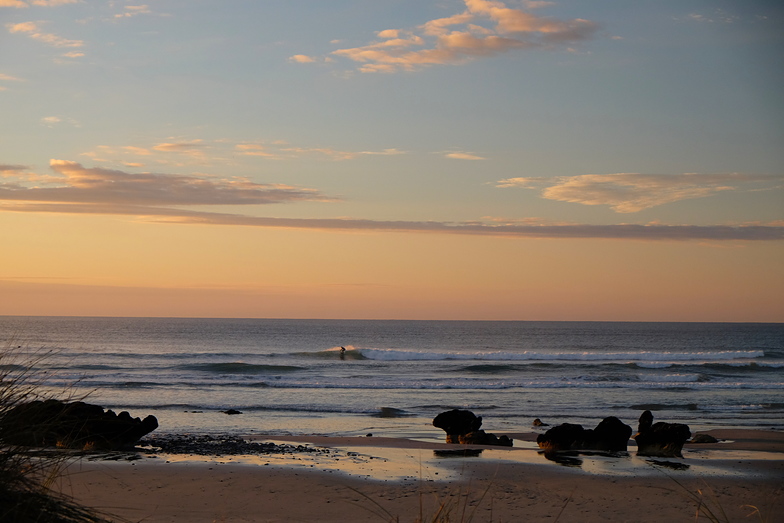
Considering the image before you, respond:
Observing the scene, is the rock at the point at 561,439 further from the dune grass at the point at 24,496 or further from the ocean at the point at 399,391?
the dune grass at the point at 24,496

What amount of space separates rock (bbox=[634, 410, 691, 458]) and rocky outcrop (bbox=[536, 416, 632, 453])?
42 cm

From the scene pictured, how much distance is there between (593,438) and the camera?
55.8 feet

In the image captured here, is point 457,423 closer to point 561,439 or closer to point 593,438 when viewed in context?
point 561,439

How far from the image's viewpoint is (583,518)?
34.0ft

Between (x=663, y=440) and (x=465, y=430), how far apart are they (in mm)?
4996

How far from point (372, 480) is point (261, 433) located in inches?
312

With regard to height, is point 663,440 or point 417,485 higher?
point 663,440

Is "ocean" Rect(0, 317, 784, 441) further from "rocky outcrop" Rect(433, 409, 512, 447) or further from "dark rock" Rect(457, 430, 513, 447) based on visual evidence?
"dark rock" Rect(457, 430, 513, 447)

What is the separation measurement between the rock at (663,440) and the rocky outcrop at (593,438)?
418mm

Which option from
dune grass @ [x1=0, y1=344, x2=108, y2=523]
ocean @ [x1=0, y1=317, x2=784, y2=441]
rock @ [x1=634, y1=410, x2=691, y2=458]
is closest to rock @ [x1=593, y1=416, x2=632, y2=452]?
rock @ [x1=634, y1=410, x2=691, y2=458]

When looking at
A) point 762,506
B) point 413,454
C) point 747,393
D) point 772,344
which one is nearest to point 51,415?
point 762,506

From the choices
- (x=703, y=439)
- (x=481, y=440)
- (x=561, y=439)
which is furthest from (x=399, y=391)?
(x=703, y=439)

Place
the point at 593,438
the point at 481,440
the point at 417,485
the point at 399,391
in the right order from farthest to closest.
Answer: the point at 399,391, the point at 481,440, the point at 593,438, the point at 417,485

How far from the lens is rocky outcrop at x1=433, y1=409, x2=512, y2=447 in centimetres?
1734
